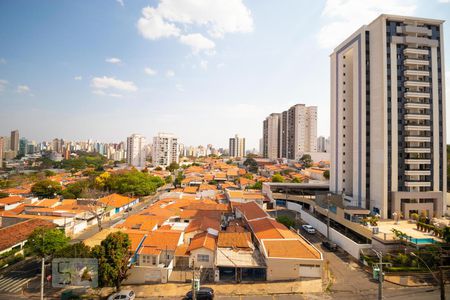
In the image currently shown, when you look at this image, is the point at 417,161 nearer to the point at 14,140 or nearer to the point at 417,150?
the point at 417,150

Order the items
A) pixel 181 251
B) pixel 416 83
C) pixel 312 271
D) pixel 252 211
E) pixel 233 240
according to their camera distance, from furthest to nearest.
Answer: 1. pixel 252 211
2. pixel 416 83
3. pixel 233 240
4. pixel 181 251
5. pixel 312 271

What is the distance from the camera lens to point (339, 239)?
2430 centimetres

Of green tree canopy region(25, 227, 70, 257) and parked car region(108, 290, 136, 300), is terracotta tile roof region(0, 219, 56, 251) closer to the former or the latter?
green tree canopy region(25, 227, 70, 257)

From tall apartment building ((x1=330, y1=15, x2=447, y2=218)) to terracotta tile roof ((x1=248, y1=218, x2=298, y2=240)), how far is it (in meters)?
13.9

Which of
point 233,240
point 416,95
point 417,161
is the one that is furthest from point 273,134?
point 233,240

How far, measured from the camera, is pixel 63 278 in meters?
17.8

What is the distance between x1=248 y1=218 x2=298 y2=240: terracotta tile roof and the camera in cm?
2177

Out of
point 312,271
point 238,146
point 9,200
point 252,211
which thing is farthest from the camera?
point 238,146

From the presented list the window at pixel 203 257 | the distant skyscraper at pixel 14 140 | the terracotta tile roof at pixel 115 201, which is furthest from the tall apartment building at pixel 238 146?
the window at pixel 203 257

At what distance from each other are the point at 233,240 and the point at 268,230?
3.81 m

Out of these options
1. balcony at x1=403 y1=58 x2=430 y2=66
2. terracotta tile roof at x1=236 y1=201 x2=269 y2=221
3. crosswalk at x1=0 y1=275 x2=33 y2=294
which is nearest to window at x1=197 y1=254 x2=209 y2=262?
terracotta tile roof at x1=236 y1=201 x2=269 y2=221

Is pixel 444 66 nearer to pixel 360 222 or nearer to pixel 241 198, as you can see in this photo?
pixel 360 222

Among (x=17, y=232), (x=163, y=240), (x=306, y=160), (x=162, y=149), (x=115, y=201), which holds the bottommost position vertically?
(x=17, y=232)

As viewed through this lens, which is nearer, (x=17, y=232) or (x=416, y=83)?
(x=17, y=232)
